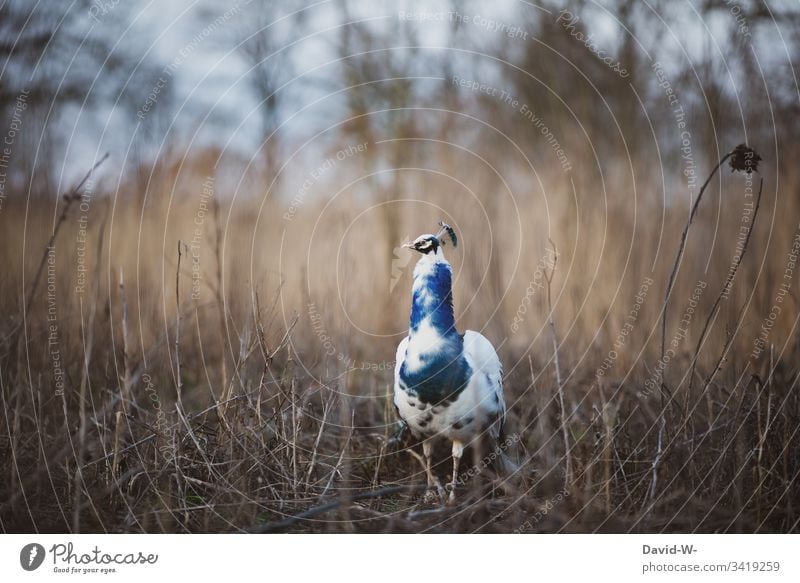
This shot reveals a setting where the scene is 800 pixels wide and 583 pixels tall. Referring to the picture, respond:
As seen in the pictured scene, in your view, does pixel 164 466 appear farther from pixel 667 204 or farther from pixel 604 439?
pixel 667 204

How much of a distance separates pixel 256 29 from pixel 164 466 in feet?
5.08

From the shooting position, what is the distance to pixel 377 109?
2.63 meters

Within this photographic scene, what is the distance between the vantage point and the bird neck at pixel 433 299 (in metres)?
1.87

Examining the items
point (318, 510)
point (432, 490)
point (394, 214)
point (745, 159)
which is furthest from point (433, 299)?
point (745, 159)

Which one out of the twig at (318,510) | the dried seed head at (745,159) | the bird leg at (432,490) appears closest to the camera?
the twig at (318,510)

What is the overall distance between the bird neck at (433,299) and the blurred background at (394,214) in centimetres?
20

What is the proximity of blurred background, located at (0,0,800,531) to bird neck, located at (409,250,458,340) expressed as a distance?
0.20 metres

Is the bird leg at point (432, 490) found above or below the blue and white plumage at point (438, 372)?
below

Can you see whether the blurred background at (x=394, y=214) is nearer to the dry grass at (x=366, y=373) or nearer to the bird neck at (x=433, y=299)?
the dry grass at (x=366, y=373)

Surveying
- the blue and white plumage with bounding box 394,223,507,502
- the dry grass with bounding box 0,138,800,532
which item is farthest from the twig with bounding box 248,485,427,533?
the blue and white plumage with bounding box 394,223,507,502

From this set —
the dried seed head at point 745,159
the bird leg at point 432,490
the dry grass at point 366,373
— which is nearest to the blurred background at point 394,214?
the dry grass at point 366,373

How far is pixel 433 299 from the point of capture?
6.16ft

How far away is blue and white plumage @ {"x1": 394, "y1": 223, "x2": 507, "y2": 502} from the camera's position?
1851mm

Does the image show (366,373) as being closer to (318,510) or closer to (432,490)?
(432,490)
